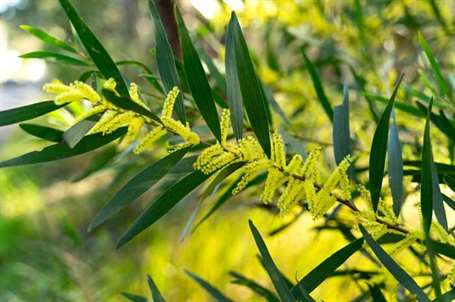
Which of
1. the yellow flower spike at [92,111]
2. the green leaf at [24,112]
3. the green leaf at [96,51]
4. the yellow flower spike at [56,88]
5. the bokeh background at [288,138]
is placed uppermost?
the green leaf at [96,51]

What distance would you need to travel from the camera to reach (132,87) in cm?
22

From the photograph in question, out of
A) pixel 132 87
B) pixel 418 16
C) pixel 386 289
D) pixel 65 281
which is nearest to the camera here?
pixel 132 87

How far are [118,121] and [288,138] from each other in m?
0.11

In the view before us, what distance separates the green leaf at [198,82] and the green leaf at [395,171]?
76mm

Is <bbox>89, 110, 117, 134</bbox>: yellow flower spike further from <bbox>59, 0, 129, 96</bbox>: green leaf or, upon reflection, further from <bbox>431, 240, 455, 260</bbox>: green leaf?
<bbox>431, 240, 455, 260</bbox>: green leaf

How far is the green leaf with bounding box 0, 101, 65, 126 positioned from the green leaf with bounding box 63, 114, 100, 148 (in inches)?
0.7

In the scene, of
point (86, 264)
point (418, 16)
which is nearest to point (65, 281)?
point (86, 264)

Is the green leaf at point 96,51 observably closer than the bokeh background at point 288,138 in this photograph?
Yes

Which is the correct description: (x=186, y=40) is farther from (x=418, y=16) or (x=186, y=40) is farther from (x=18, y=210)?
(x=18, y=210)

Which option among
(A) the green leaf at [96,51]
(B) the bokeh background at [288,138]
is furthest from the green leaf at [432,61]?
(A) the green leaf at [96,51]

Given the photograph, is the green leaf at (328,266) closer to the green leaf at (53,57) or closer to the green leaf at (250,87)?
the green leaf at (250,87)

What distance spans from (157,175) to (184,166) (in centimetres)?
2

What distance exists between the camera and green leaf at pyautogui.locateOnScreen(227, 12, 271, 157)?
220 millimetres

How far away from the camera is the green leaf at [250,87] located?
0.22m
